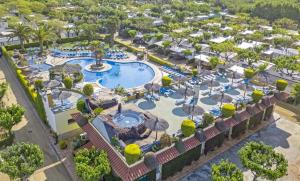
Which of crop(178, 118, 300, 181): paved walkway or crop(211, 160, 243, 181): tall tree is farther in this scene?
crop(178, 118, 300, 181): paved walkway

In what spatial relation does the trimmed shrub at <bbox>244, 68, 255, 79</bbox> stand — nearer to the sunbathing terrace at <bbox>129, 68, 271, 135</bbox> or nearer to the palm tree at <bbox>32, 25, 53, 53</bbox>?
the sunbathing terrace at <bbox>129, 68, 271, 135</bbox>

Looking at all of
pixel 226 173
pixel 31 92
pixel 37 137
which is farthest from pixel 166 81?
pixel 31 92

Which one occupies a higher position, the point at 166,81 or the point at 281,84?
the point at 281,84

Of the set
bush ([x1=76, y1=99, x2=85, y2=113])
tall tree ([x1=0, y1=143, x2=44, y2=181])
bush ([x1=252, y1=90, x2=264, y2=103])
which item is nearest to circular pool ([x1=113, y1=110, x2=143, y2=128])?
bush ([x1=76, y1=99, x2=85, y2=113])

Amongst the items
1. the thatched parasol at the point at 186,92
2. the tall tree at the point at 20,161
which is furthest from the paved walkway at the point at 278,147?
the tall tree at the point at 20,161

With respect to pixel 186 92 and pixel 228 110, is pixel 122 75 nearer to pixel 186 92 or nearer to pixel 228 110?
pixel 186 92

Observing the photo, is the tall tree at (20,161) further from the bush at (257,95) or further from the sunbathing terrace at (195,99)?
the bush at (257,95)
